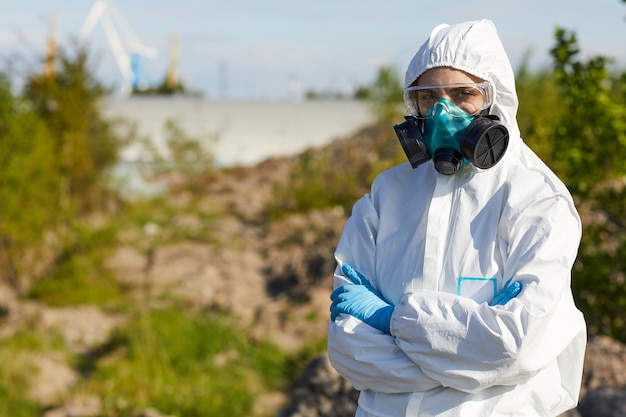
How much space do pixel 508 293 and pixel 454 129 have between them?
46 cm

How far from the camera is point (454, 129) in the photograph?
2.44m

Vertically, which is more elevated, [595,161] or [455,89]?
[455,89]

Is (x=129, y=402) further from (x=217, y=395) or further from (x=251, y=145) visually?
(x=251, y=145)

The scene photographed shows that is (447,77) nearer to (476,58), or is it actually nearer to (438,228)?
(476,58)

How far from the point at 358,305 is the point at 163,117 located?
880 inches

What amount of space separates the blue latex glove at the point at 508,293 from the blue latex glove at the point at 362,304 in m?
0.30

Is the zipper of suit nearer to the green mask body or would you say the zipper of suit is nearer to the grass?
the green mask body

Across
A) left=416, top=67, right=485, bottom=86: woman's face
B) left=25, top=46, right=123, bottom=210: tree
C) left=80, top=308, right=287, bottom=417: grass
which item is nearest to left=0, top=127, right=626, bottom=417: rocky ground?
left=80, top=308, right=287, bottom=417: grass

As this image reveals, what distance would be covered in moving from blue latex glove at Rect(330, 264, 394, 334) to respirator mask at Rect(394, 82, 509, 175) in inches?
15.1

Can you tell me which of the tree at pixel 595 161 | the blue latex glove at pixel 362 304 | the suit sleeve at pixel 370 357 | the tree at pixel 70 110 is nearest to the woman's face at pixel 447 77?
the suit sleeve at pixel 370 357

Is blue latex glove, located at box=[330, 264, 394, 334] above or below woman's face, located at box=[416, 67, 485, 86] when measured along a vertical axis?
below

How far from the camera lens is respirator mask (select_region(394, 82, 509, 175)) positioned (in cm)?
238

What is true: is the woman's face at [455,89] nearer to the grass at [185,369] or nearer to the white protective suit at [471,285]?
the white protective suit at [471,285]

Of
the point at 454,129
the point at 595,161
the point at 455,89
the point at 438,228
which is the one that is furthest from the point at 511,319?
the point at 595,161
